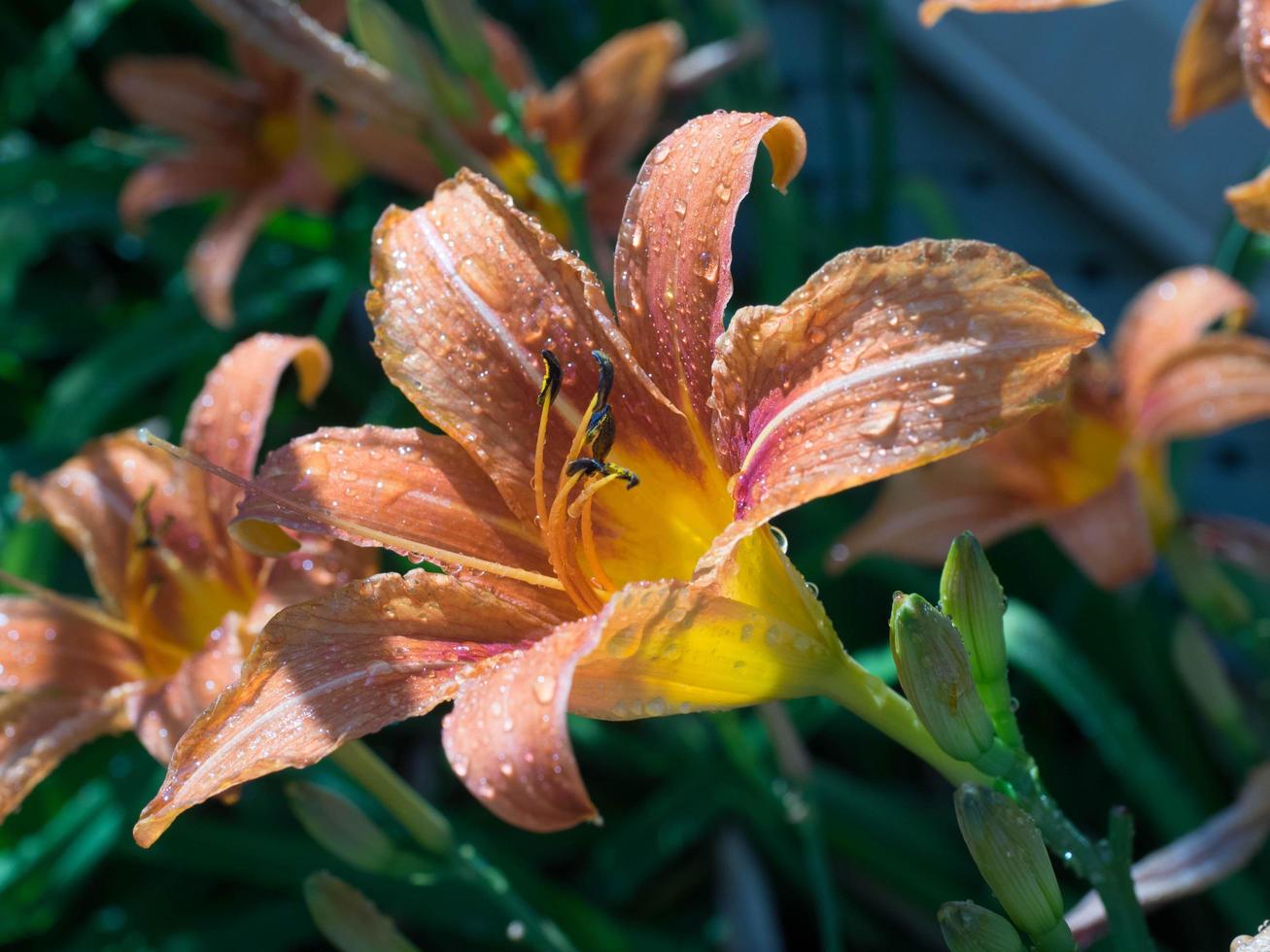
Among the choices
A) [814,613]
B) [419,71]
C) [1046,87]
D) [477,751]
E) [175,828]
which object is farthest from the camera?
[1046,87]

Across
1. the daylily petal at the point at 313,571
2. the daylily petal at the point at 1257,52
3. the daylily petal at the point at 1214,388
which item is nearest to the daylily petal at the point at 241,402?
the daylily petal at the point at 313,571

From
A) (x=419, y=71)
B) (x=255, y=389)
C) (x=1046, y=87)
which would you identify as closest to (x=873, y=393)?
(x=255, y=389)

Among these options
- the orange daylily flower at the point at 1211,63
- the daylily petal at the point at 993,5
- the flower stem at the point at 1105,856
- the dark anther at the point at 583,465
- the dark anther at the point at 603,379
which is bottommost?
the flower stem at the point at 1105,856

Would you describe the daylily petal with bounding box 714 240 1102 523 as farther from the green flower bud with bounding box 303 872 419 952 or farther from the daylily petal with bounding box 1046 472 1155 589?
the daylily petal with bounding box 1046 472 1155 589

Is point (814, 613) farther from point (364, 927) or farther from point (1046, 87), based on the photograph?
point (1046, 87)

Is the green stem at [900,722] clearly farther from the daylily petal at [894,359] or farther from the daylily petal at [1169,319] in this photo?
the daylily petal at [1169,319]

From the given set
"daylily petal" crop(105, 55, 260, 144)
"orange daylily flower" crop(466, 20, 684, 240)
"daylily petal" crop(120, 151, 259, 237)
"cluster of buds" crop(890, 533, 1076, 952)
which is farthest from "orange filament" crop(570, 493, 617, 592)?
"daylily petal" crop(105, 55, 260, 144)
